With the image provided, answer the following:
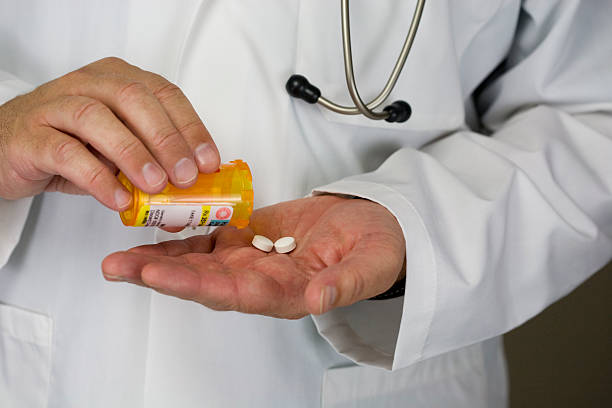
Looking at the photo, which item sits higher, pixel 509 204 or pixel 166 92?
pixel 166 92

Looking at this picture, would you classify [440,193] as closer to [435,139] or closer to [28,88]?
[435,139]

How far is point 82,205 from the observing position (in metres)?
0.93

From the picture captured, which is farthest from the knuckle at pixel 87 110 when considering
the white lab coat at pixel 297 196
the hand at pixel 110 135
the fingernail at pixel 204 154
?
the white lab coat at pixel 297 196

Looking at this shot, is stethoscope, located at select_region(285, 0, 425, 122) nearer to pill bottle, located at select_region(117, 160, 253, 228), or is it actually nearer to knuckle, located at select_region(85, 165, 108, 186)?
pill bottle, located at select_region(117, 160, 253, 228)

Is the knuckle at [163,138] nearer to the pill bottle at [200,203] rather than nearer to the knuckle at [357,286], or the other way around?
the pill bottle at [200,203]

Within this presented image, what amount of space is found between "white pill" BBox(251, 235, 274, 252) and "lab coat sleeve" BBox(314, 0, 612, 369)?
13cm

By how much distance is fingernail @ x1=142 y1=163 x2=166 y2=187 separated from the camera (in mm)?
647

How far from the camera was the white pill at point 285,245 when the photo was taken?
777mm

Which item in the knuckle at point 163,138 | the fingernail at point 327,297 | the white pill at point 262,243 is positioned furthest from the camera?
the white pill at point 262,243

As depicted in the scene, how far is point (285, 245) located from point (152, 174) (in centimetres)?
21

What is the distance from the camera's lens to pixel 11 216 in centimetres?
91

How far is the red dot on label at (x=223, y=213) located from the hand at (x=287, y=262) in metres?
0.03

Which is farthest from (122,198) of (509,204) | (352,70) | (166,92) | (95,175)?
(509,204)

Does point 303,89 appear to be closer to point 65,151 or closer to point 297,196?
point 297,196
